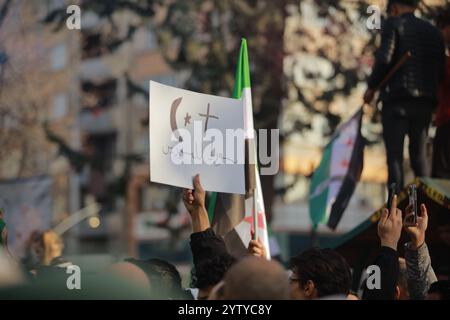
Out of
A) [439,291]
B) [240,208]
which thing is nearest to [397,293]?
[439,291]

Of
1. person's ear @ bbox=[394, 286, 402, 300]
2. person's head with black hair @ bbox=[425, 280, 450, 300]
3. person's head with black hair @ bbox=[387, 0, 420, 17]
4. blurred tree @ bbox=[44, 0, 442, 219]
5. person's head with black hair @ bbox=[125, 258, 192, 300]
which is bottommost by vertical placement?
person's ear @ bbox=[394, 286, 402, 300]

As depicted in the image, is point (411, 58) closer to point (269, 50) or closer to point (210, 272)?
point (210, 272)

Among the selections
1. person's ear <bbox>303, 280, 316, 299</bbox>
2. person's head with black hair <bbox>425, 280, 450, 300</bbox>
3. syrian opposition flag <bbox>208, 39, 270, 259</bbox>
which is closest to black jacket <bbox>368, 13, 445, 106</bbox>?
syrian opposition flag <bbox>208, 39, 270, 259</bbox>

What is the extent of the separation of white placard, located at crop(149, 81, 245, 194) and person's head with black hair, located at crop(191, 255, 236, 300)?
24.6 inches

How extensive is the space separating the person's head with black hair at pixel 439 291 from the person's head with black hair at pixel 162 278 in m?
1.07

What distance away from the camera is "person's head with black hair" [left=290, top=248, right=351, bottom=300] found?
14.7 ft

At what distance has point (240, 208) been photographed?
7156 millimetres

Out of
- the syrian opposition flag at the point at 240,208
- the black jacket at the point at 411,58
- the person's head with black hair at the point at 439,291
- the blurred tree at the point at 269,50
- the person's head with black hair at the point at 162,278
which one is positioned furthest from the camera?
the blurred tree at the point at 269,50

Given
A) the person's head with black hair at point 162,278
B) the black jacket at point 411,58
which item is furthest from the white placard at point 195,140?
the black jacket at point 411,58

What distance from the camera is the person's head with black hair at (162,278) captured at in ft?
13.9

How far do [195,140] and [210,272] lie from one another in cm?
99

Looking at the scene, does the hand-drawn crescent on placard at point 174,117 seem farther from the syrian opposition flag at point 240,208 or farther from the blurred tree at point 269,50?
the blurred tree at point 269,50

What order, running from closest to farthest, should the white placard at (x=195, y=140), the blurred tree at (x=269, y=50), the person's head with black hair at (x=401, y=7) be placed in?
the white placard at (x=195, y=140)
the person's head with black hair at (x=401, y=7)
the blurred tree at (x=269, y=50)

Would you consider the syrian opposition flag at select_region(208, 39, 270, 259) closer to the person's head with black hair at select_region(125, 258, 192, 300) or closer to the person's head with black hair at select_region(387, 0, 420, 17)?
the person's head with black hair at select_region(125, 258, 192, 300)
